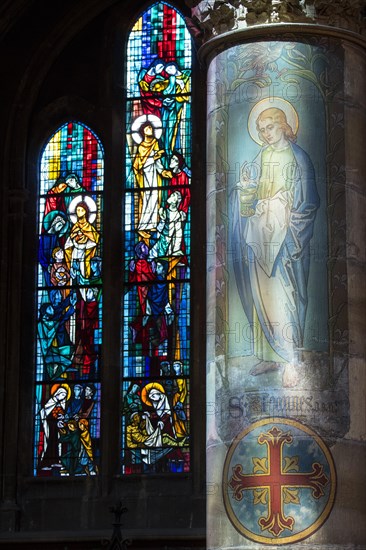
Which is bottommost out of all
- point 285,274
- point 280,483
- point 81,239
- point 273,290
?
point 280,483

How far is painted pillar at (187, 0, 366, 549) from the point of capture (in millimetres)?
11594

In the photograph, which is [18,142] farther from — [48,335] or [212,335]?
[212,335]

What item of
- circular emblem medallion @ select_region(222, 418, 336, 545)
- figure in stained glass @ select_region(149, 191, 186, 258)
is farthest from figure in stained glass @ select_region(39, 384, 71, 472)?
circular emblem medallion @ select_region(222, 418, 336, 545)

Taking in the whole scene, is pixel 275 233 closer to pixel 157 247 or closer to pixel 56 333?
pixel 157 247

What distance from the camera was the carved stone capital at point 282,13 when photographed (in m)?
12.7

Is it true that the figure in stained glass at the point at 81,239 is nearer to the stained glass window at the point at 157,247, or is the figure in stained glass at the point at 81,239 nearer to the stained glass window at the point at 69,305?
the stained glass window at the point at 69,305

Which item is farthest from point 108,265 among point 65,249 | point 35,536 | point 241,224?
point 241,224

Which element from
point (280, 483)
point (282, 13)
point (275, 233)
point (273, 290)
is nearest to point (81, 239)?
point (282, 13)

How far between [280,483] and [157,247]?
8.65m

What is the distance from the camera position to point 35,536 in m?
18.3

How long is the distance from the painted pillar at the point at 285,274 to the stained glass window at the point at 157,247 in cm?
675

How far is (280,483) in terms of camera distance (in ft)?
37.9

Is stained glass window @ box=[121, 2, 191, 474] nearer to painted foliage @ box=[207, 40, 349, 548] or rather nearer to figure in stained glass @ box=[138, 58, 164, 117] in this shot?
figure in stained glass @ box=[138, 58, 164, 117]

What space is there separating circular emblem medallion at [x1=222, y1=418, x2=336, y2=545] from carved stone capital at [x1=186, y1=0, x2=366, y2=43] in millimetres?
3447
